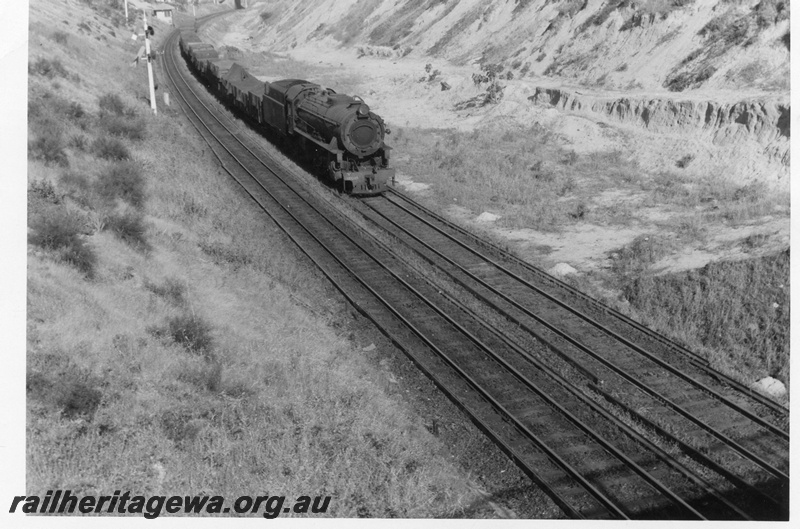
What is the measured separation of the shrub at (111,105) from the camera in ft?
106

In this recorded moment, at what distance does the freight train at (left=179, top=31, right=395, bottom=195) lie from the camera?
87.5 feet

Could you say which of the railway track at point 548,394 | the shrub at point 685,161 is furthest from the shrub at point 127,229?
the shrub at point 685,161

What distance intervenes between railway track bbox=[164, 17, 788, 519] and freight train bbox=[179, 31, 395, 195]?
166 inches

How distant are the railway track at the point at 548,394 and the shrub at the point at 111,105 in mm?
13991

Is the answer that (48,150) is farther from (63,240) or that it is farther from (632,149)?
(632,149)

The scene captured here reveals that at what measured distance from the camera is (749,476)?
38.5 feet

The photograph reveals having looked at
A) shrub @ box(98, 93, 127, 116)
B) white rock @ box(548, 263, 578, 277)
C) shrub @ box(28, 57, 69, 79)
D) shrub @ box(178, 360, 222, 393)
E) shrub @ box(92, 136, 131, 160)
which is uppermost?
shrub @ box(28, 57, 69, 79)

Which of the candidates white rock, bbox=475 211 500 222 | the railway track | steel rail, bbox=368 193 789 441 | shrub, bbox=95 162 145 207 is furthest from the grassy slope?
white rock, bbox=475 211 500 222

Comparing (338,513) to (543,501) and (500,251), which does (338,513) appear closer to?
(543,501)

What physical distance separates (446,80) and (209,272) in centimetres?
3233

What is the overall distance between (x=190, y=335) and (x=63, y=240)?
4.41 m

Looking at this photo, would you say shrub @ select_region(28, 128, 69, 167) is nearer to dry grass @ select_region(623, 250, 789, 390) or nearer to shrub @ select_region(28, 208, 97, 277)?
shrub @ select_region(28, 208, 97, 277)

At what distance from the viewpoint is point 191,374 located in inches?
519

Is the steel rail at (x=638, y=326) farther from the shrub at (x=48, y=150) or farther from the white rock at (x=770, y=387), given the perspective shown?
the shrub at (x=48, y=150)
